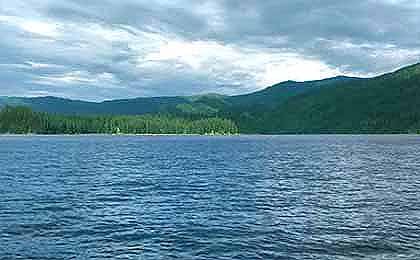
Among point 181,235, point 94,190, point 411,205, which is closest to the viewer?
point 181,235

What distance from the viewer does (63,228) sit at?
3712cm

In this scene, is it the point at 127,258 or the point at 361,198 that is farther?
the point at 361,198

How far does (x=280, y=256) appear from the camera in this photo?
96.2ft

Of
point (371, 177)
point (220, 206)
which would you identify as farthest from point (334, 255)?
point (371, 177)

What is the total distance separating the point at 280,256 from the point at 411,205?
25851 millimetres

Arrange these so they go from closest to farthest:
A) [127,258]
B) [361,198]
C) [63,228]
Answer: [127,258] < [63,228] < [361,198]

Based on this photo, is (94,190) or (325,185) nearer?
Answer: (94,190)

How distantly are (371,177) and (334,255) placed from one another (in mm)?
50563

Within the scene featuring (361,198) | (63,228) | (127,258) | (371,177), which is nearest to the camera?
(127,258)

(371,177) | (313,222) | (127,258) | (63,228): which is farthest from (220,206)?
(371,177)

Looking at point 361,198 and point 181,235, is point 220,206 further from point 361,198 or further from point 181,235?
point 361,198

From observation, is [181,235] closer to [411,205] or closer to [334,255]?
[334,255]

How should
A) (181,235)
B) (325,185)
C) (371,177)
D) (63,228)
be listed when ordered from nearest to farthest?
(181,235) → (63,228) → (325,185) → (371,177)

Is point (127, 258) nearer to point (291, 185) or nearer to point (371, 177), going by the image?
point (291, 185)
